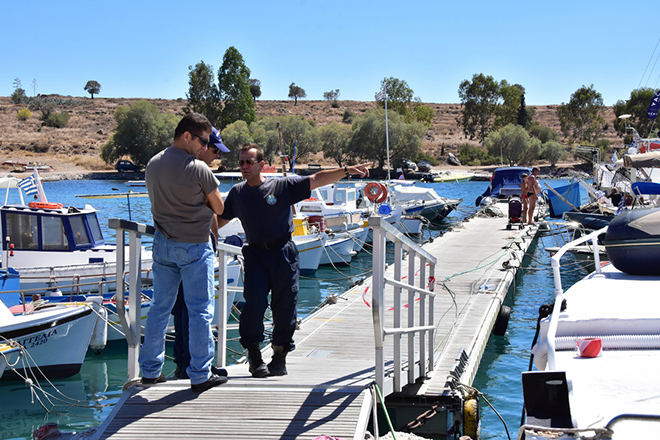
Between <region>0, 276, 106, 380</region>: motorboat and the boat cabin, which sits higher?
the boat cabin

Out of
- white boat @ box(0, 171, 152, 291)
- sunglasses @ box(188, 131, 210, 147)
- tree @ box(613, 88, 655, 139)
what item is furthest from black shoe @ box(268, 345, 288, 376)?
tree @ box(613, 88, 655, 139)

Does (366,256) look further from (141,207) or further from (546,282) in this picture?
(141,207)

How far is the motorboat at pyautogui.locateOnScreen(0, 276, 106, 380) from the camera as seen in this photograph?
10219mm

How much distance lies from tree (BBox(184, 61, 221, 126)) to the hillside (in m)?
15.5

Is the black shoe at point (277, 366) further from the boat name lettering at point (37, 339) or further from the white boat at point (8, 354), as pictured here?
the boat name lettering at point (37, 339)

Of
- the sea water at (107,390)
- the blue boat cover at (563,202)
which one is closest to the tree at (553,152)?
the blue boat cover at (563,202)

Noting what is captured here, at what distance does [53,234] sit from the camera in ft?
48.6

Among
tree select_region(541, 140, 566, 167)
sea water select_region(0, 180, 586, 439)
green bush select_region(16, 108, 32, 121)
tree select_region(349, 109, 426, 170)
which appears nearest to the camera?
sea water select_region(0, 180, 586, 439)

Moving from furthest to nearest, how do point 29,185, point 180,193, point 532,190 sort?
point 532,190 < point 29,185 < point 180,193

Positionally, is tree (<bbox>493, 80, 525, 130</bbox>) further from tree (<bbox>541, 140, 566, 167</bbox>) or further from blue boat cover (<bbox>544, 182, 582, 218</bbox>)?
blue boat cover (<bbox>544, 182, 582, 218</bbox>)

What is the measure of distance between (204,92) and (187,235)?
95.5m

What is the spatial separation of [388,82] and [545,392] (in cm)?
10669

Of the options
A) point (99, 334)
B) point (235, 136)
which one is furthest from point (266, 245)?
point (235, 136)

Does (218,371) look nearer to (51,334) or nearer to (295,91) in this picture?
(51,334)
